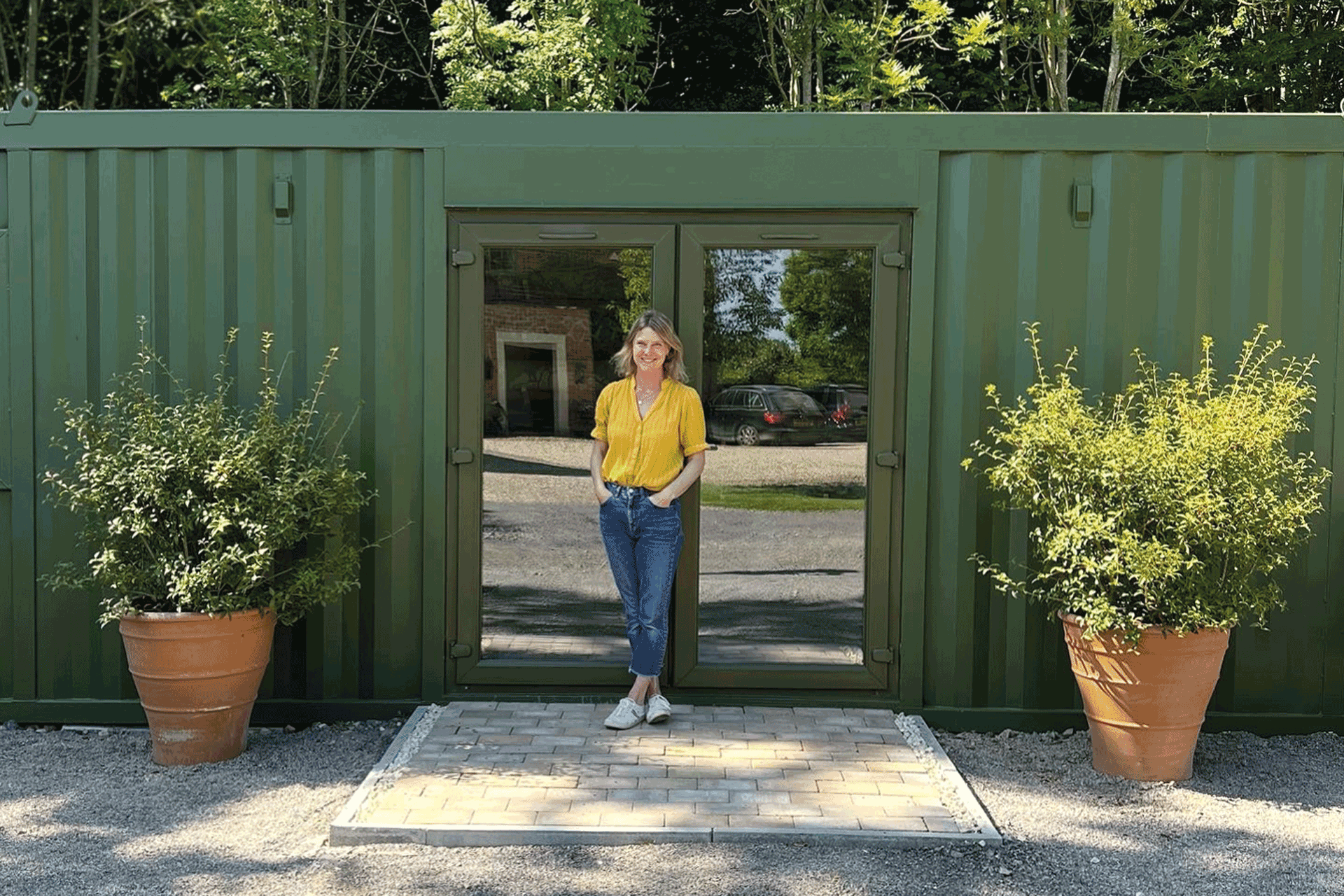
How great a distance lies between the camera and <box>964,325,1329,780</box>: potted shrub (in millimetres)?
4352

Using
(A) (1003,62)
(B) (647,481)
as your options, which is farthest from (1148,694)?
(A) (1003,62)

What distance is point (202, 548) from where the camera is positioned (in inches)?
183

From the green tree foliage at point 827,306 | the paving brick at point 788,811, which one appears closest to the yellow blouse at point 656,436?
the green tree foliage at point 827,306

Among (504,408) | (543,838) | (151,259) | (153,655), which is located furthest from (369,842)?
(151,259)

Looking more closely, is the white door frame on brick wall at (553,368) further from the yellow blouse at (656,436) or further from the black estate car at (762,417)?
the black estate car at (762,417)

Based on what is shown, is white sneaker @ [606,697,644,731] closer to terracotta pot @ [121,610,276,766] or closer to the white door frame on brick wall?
the white door frame on brick wall

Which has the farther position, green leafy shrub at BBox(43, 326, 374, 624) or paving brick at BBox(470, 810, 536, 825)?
green leafy shrub at BBox(43, 326, 374, 624)

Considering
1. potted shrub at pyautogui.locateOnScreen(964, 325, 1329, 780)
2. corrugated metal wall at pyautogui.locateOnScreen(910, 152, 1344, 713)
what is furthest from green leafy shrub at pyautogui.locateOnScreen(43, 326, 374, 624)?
potted shrub at pyautogui.locateOnScreen(964, 325, 1329, 780)

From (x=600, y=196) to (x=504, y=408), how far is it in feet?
3.18

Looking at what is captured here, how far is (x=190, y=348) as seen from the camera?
5246 mm

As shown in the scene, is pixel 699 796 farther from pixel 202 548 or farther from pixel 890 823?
pixel 202 548

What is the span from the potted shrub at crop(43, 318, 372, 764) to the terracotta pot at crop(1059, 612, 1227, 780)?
2.85 m

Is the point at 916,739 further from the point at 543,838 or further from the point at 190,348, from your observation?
the point at 190,348

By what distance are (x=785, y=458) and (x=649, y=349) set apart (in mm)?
801
